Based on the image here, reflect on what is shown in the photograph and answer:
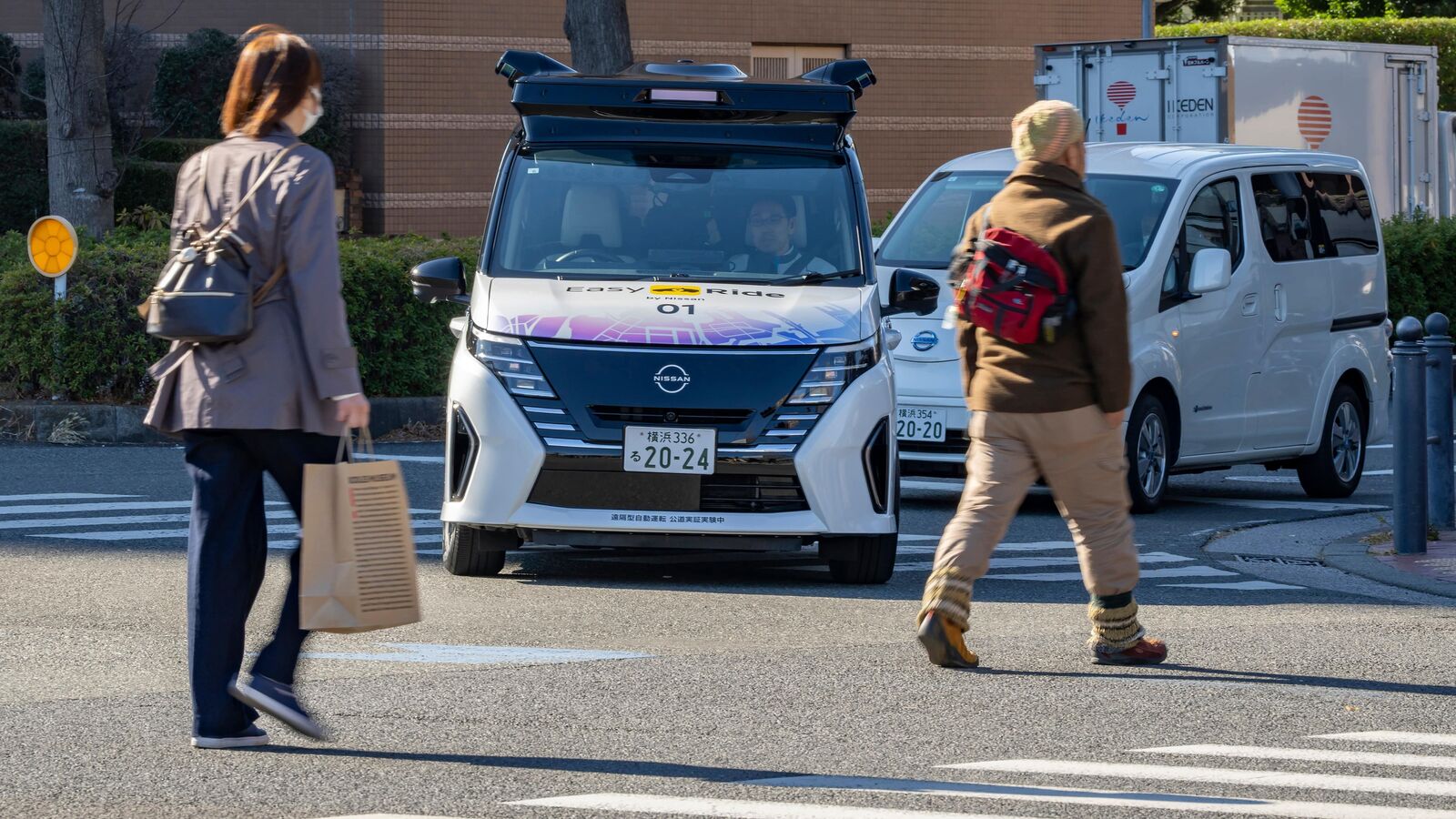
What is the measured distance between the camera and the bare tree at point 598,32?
1939 cm

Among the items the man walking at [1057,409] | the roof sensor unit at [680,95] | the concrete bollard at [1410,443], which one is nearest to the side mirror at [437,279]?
the roof sensor unit at [680,95]

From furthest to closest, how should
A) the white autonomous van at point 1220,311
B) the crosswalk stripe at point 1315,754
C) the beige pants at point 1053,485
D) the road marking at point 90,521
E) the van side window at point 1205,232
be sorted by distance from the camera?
1. the van side window at point 1205,232
2. the white autonomous van at point 1220,311
3. the road marking at point 90,521
4. the beige pants at point 1053,485
5. the crosswalk stripe at point 1315,754

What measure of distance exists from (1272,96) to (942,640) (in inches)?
609

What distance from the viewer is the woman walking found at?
17.5 ft

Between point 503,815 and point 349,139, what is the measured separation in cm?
2641

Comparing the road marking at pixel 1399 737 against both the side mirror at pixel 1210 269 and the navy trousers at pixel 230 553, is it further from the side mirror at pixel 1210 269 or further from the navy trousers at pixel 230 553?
the side mirror at pixel 1210 269

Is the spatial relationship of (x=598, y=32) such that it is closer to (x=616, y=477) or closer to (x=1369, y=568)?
(x=1369, y=568)

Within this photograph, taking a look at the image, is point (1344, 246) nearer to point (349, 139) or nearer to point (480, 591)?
point (480, 591)

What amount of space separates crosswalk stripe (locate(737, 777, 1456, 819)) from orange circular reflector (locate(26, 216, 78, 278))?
10.8 metres

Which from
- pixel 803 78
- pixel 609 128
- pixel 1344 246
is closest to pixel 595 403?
pixel 609 128

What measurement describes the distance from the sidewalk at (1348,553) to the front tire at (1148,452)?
2.25ft

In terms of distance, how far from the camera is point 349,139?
99.9 ft

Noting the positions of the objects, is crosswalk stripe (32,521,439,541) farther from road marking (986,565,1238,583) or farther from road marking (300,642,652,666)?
road marking (986,565,1238,583)

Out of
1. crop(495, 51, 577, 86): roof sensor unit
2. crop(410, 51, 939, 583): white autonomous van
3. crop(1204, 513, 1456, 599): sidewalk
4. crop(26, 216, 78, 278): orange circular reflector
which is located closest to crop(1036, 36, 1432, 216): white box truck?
crop(1204, 513, 1456, 599): sidewalk
